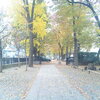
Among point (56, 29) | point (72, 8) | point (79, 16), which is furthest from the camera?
point (56, 29)

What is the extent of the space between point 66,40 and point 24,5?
1015 centimetres

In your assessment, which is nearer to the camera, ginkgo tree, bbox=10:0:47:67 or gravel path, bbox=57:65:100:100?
gravel path, bbox=57:65:100:100

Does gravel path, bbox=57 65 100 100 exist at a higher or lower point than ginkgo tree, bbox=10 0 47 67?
lower

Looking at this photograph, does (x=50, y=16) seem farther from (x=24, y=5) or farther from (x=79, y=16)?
(x=79, y=16)

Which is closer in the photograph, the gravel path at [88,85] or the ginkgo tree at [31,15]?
the gravel path at [88,85]

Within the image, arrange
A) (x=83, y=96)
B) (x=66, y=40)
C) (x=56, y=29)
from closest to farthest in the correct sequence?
(x=83, y=96), (x=66, y=40), (x=56, y=29)

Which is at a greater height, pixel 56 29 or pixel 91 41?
pixel 56 29

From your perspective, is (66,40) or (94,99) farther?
(66,40)

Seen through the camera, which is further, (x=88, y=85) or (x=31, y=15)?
(x=31, y=15)

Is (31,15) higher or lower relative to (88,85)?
higher

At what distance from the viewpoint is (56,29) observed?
137 feet

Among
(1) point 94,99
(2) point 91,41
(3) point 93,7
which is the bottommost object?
(1) point 94,99

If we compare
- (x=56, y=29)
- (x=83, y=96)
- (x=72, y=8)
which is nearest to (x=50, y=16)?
(x=56, y=29)

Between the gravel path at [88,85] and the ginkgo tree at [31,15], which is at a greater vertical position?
the ginkgo tree at [31,15]
